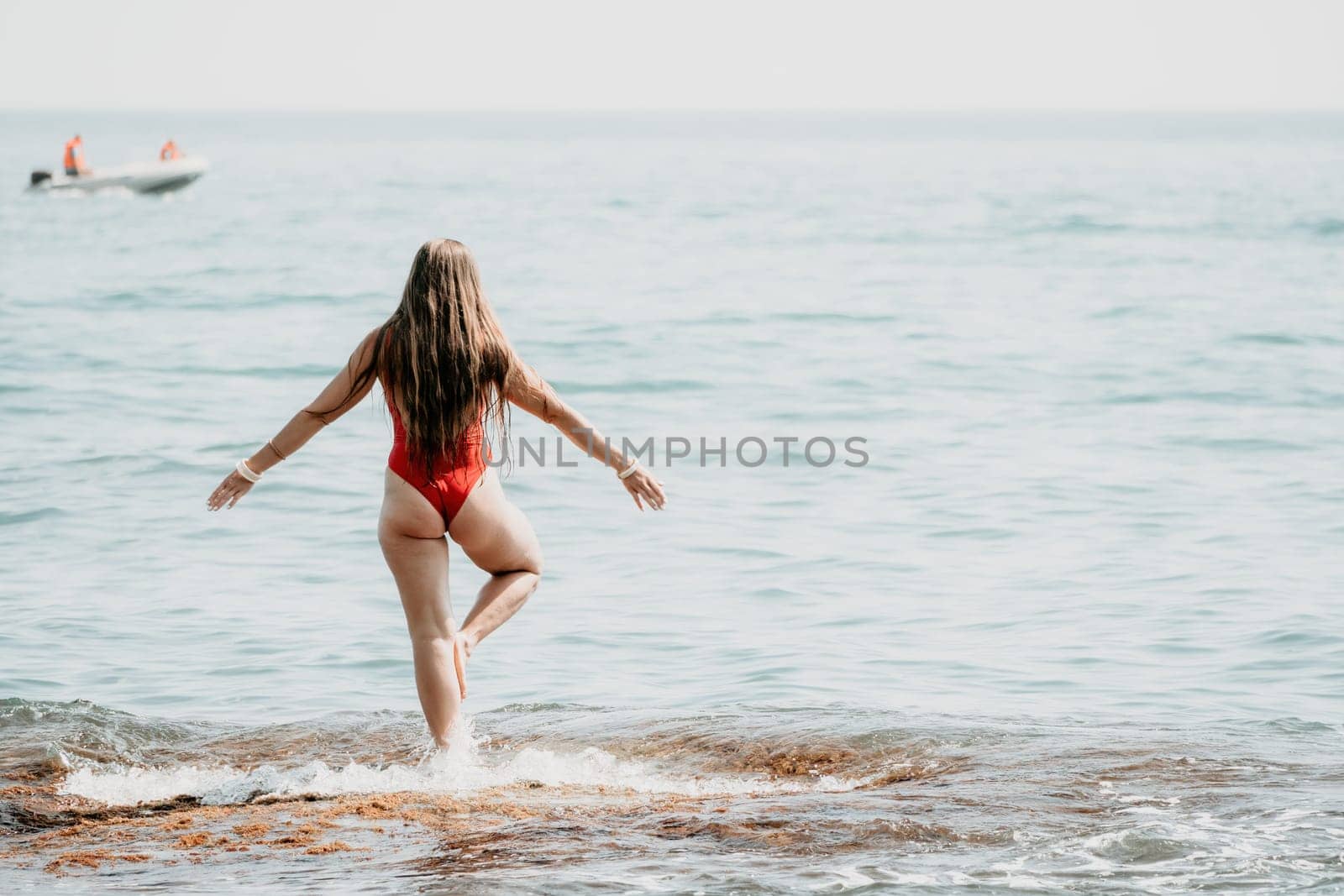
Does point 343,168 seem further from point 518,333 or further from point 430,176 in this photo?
point 518,333

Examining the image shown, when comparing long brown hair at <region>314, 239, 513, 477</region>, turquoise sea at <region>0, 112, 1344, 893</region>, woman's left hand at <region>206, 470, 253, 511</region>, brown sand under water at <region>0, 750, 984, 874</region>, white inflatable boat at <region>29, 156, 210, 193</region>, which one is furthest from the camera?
white inflatable boat at <region>29, 156, 210, 193</region>

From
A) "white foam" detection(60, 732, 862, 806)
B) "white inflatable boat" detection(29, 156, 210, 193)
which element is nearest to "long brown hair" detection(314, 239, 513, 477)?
"white foam" detection(60, 732, 862, 806)

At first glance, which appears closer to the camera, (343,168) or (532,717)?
(532,717)

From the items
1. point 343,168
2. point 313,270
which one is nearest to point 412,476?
point 313,270

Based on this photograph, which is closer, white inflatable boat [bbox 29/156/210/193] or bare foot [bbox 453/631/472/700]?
bare foot [bbox 453/631/472/700]

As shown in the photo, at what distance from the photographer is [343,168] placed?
82.7 m

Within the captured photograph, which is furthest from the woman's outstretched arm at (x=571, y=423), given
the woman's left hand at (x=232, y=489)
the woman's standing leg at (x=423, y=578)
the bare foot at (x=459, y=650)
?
the woman's left hand at (x=232, y=489)

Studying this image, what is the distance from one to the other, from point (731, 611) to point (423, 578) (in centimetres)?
401

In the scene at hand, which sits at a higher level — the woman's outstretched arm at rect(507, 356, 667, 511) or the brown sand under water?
the woman's outstretched arm at rect(507, 356, 667, 511)

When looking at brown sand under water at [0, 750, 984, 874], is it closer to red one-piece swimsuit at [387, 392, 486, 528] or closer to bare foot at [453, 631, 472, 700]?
bare foot at [453, 631, 472, 700]

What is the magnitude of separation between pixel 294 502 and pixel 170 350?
381 inches

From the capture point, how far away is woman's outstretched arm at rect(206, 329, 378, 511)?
200 inches

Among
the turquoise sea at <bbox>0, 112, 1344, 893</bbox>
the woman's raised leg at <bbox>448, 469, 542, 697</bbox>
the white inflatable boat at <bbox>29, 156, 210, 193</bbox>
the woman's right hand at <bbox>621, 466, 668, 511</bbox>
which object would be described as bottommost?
the turquoise sea at <bbox>0, 112, 1344, 893</bbox>

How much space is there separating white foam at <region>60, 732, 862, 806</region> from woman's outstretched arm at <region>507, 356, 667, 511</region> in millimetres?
1032
